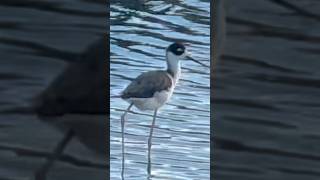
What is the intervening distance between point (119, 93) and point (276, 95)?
1.92 feet

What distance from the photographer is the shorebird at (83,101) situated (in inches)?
152

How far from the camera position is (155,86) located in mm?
3795

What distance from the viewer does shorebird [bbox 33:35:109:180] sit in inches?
152

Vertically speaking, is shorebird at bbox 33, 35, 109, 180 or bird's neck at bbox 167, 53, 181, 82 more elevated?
bird's neck at bbox 167, 53, 181, 82

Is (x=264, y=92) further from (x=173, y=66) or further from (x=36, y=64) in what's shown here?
(x=36, y=64)

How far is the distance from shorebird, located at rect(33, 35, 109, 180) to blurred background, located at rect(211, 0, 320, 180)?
0.41m

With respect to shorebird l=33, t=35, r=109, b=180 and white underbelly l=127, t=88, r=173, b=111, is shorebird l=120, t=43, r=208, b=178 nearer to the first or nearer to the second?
white underbelly l=127, t=88, r=173, b=111

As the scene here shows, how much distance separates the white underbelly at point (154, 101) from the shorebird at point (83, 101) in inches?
5.0

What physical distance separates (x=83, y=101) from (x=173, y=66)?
1.16 ft

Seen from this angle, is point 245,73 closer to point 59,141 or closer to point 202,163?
point 202,163

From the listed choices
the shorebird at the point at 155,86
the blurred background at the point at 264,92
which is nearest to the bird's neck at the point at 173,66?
the shorebird at the point at 155,86

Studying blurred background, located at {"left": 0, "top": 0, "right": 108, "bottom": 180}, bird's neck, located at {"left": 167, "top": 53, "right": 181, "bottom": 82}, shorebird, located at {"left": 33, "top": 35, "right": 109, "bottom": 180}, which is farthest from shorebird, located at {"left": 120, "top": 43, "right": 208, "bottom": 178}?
blurred background, located at {"left": 0, "top": 0, "right": 108, "bottom": 180}

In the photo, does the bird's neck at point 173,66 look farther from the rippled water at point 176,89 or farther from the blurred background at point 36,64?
the blurred background at point 36,64

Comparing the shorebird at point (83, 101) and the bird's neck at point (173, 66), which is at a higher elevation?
the bird's neck at point (173, 66)
